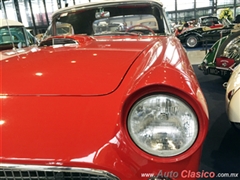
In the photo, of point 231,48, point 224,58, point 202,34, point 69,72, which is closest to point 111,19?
point 69,72

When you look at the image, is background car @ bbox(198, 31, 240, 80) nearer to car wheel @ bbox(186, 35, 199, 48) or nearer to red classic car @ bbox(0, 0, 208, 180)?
Result: red classic car @ bbox(0, 0, 208, 180)

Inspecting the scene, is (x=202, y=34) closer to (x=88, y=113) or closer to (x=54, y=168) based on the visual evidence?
(x=88, y=113)

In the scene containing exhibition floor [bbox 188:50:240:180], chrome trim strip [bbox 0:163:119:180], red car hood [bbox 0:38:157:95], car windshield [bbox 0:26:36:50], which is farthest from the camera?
car windshield [bbox 0:26:36:50]

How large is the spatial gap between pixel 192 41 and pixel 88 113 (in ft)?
33.1

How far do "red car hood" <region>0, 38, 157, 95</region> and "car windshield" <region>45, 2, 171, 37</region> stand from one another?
117 centimetres

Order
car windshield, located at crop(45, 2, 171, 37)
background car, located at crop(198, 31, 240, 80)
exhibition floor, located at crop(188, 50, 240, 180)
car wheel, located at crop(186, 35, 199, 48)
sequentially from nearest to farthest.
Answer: exhibition floor, located at crop(188, 50, 240, 180)
car windshield, located at crop(45, 2, 171, 37)
background car, located at crop(198, 31, 240, 80)
car wheel, located at crop(186, 35, 199, 48)

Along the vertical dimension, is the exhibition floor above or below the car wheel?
above

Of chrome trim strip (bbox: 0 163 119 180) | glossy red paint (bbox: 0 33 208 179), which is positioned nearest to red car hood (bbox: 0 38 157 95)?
glossy red paint (bbox: 0 33 208 179)

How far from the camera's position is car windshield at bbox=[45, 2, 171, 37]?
2.44m

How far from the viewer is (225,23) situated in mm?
9391

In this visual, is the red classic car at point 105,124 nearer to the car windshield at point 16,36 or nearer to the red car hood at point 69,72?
the red car hood at point 69,72

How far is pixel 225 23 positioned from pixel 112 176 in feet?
32.2

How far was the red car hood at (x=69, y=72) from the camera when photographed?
1.05 m

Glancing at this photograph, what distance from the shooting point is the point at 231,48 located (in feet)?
13.3
